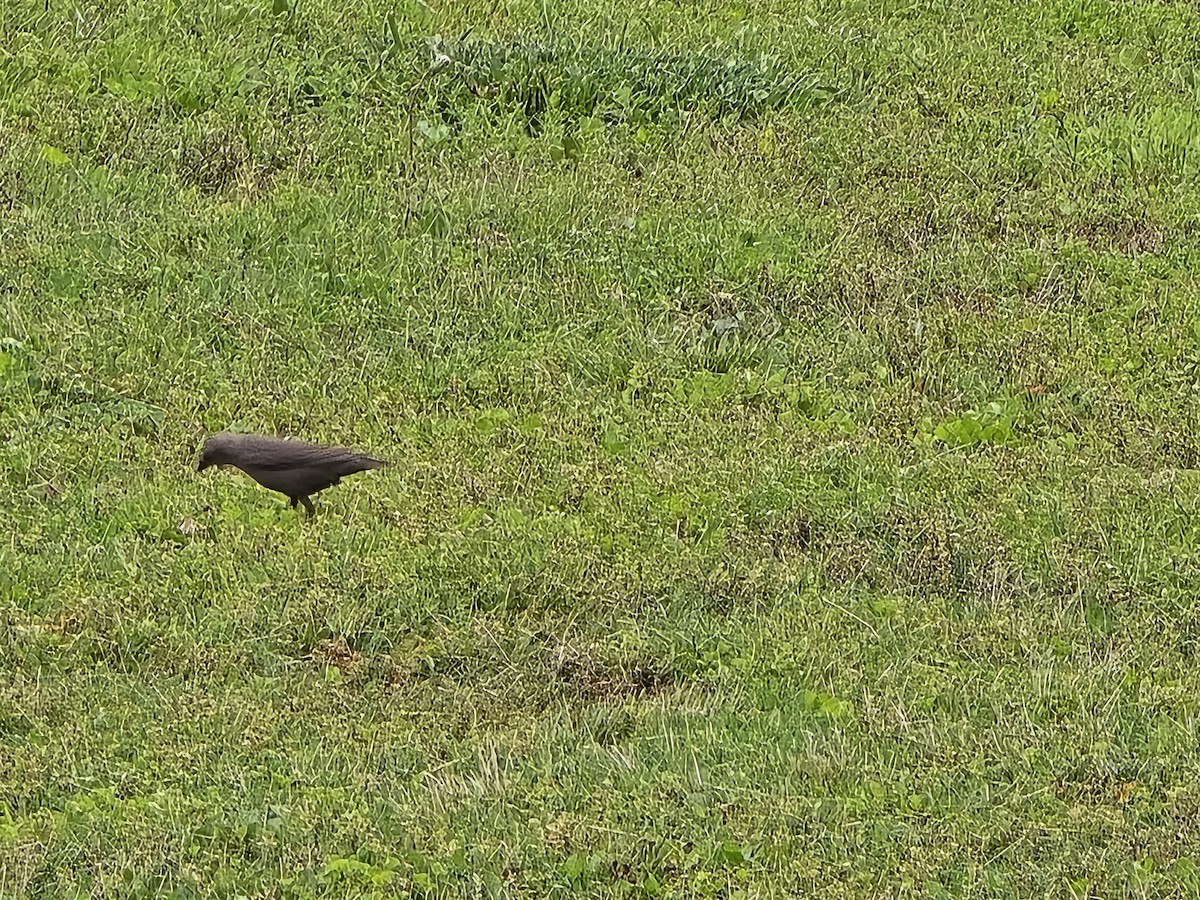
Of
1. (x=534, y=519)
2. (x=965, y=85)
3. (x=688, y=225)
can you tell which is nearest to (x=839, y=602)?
(x=534, y=519)

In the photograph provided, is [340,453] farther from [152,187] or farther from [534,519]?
[152,187]

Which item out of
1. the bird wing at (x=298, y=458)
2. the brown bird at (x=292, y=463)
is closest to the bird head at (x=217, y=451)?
the brown bird at (x=292, y=463)

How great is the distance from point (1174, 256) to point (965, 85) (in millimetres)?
1740

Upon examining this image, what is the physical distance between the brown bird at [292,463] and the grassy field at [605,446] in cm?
11

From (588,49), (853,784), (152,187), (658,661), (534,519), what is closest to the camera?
(853,784)

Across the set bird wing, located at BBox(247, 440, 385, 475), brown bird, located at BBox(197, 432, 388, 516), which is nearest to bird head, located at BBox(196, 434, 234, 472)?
brown bird, located at BBox(197, 432, 388, 516)

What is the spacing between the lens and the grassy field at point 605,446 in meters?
4.89

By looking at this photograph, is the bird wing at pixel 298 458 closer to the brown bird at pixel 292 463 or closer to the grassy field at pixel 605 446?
the brown bird at pixel 292 463

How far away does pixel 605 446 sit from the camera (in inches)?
273

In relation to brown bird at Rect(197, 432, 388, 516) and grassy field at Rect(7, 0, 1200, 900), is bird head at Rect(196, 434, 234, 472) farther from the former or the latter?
grassy field at Rect(7, 0, 1200, 900)

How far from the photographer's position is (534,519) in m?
6.39

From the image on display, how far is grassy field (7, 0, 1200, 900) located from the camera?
4.89 m

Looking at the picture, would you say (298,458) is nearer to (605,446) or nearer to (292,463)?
(292,463)

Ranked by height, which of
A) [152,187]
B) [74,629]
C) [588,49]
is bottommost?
[74,629]
